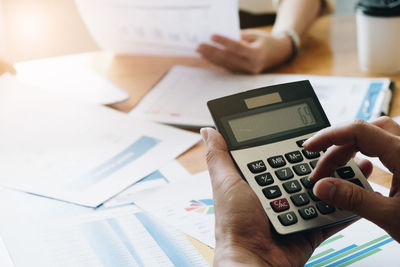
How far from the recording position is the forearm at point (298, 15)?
126 centimetres

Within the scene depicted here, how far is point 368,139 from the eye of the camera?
59 cm

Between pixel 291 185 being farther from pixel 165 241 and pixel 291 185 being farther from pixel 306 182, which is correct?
pixel 165 241

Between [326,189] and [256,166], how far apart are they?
0.10 metres

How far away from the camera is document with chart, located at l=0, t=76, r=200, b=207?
811 millimetres

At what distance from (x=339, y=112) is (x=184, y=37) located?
37 centimetres

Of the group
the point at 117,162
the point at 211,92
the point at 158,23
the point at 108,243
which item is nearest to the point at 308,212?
the point at 108,243

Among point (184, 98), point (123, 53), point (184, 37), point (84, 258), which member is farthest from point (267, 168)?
point (123, 53)

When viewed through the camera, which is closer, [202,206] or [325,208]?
[325,208]

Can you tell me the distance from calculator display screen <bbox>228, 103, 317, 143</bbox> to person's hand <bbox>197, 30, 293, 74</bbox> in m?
0.43

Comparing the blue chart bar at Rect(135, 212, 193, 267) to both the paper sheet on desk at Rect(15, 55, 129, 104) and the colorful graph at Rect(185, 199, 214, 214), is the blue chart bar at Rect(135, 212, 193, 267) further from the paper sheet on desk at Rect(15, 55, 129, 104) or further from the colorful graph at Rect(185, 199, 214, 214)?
the paper sheet on desk at Rect(15, 55, 129, 104)

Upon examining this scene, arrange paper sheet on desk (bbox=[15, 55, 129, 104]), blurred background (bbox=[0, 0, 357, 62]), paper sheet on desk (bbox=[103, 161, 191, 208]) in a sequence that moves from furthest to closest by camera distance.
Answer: blurred background (bbox=[0, 0, 357, 62]), paper sheet on desk (bbox=[15, 55, 129, 104]), paper sheet on desk (bbox=[103, 161, 191, 208])

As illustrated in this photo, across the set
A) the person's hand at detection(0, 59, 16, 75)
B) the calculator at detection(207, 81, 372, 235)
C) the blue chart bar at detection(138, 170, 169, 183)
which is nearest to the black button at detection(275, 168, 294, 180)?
the calculator at detection(207, 81, 372, 235)

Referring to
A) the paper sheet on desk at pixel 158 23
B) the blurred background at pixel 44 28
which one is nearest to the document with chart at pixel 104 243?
the paper sheet on desk at pixel 158 23

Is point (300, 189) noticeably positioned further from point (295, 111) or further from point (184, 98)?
point (184, 98)
